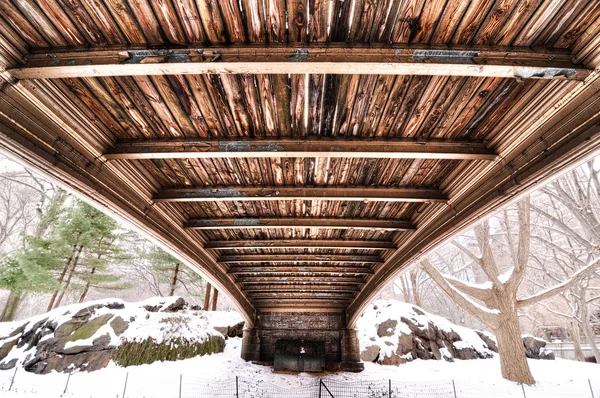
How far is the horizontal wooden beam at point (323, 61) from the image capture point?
248 cm

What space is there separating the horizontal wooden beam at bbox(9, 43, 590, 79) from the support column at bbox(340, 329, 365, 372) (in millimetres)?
15209

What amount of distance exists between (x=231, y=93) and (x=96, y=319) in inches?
658

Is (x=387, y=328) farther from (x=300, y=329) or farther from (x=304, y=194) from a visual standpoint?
(x=304, y=194)

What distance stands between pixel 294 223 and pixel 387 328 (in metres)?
16.1

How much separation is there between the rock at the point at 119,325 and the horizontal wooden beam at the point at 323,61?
15.4m

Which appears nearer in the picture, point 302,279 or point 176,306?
point 302,279

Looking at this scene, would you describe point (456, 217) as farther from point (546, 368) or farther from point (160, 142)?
point (546, 368)

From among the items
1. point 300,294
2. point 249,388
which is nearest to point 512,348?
point 300,294

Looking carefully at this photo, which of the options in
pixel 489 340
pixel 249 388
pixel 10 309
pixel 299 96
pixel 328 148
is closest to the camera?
pixel 299 96

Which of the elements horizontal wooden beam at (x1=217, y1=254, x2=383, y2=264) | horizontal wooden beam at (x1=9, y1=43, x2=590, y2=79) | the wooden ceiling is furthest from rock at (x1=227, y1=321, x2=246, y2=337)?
horizontal wooden beam at (x1=9, y1=43, x2=590, y2=79)

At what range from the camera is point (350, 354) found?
589 inches

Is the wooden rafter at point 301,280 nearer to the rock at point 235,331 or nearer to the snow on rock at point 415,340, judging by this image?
the rock at point 235,331

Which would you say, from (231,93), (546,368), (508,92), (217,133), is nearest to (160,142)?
→ (217,133)

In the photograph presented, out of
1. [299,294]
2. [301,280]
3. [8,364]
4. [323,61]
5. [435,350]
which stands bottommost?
[8,364]
